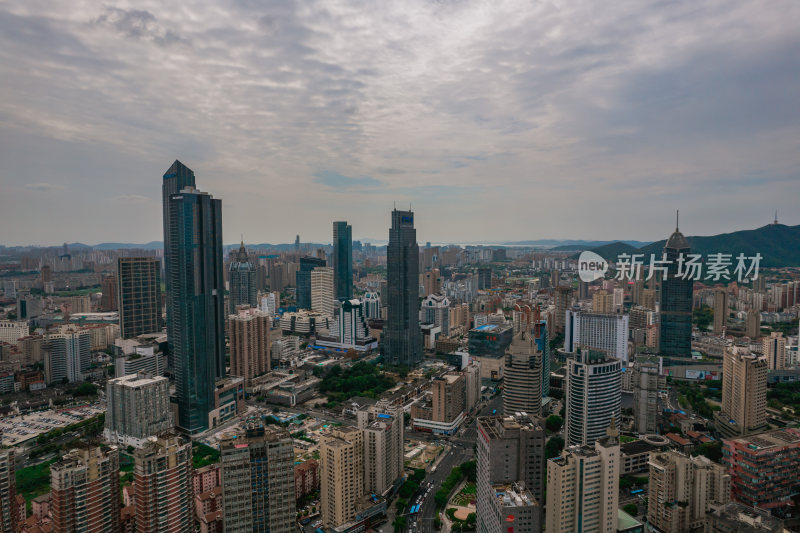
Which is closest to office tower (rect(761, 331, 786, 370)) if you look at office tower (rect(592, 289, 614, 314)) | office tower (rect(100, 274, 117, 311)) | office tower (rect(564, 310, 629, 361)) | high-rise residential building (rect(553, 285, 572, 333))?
office tower (rect(564, 310, 629, 361))

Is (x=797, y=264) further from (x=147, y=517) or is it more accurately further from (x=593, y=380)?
(x=147, y=517)

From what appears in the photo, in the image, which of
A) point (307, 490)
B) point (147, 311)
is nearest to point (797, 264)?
point (307, 490)

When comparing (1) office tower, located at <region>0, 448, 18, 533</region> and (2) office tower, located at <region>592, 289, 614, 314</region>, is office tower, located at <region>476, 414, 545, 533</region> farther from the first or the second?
(2) office tower, located at <region>592, 289, 614, 314</region>

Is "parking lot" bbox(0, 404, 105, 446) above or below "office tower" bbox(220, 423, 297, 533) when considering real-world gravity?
below

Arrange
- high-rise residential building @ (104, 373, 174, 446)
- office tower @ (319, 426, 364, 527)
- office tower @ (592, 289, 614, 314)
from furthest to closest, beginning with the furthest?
1. office tower @ (592, 289, 614, 314)
2. high-rise residential building @ (104, 373, 174, 446)
3. office tower @ (319, 426, 364, 527)

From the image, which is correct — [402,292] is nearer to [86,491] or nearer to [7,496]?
[86,491]

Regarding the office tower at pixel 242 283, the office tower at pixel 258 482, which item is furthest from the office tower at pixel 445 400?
the office tower at pixel 242 283
